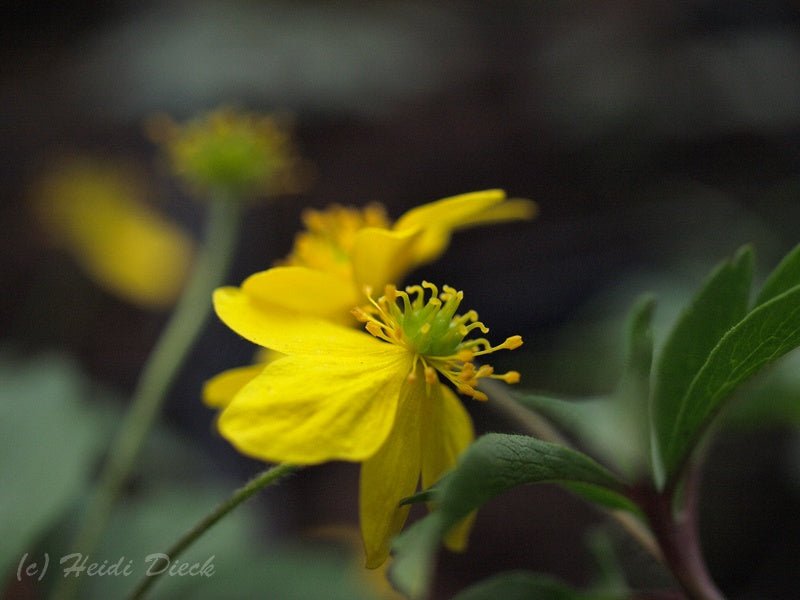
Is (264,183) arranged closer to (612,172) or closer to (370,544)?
(370,544)

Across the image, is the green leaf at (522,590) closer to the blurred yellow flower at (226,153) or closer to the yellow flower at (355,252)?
the yellow flower at (355,252)

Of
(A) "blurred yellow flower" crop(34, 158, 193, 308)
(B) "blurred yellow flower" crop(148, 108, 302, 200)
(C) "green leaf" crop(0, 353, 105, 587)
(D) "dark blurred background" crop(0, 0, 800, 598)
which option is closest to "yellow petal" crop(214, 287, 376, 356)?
(C) "green leaf" crop(0, 353, 105, 587)

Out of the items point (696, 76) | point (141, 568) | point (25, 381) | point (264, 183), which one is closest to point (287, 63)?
point (696, 76)

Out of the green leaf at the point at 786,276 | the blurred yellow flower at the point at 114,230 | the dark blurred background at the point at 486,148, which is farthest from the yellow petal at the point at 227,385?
the blurred yellow flower at the point at 114,230

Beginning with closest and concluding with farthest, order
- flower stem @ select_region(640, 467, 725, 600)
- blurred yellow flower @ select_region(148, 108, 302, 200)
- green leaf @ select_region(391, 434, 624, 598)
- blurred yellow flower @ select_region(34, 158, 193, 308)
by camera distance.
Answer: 1. green leaf @ select_region(391, 434, 624, 598)
2. flower stem @ select_region(640, 467, 725, 600)
3. blurred yellow flower @ select_region(148, 108, 302, 200)
4. blurred yellow flower @ select_region(34, 158, 193, 308)

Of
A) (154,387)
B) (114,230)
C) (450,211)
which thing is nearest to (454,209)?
(450,211)

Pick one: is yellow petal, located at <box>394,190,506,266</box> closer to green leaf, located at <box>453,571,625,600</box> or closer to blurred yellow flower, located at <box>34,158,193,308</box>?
green leaf, located at <box>453,571,625,600</box>
